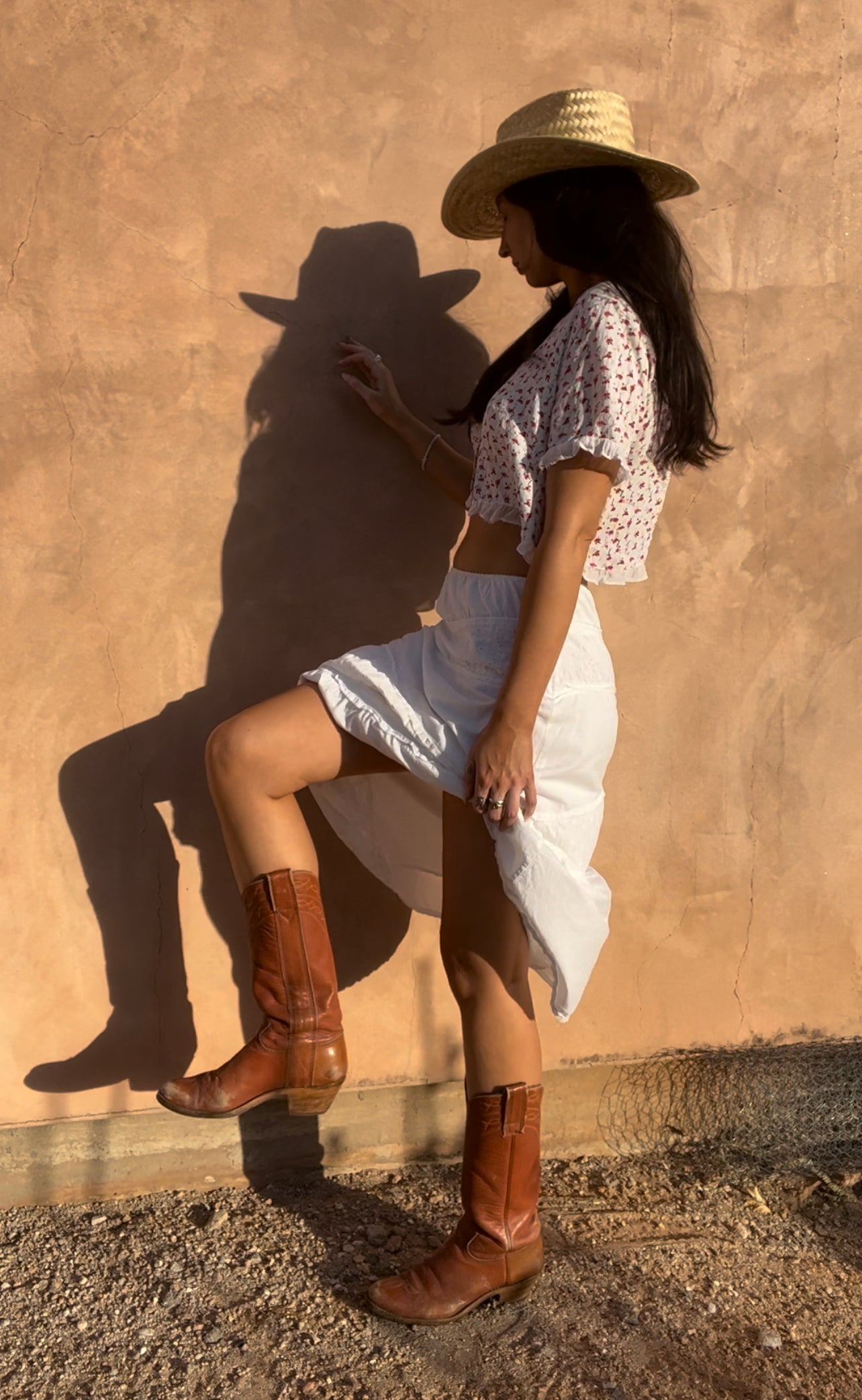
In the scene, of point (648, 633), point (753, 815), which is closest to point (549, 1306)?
point (753, 815)

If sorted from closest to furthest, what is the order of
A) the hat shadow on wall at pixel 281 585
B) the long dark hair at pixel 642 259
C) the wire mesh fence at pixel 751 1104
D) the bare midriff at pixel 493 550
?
the long dark hair at pixel 642 259 < the bare midriff at pixel 493 550 < the hat shadow on wall at pixel 281 585 < the wire mesh fence at pixel 751 1104

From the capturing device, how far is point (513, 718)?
1.97 metres

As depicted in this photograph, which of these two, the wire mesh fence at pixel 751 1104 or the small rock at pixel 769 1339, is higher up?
the wire mesh fence at pixel 751 1104

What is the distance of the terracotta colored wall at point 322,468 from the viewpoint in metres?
2.39

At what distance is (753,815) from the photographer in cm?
290

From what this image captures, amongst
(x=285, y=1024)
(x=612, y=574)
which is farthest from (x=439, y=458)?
(x=285, y=1024)

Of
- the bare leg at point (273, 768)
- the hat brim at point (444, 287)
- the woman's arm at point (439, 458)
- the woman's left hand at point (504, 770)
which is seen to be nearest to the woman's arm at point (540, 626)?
the woman's left hand at point (504, 770)

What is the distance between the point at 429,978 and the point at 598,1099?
22.3 inches

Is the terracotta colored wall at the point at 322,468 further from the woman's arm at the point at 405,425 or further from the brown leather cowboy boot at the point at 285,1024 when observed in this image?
the brown leather cowboy boot at the point at 285,1024

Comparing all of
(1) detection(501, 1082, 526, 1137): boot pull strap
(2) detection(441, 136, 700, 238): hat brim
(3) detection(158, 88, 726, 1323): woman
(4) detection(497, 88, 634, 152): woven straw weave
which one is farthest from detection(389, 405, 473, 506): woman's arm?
(1) detection(501, 1082, 526, 1137): boot pull strap

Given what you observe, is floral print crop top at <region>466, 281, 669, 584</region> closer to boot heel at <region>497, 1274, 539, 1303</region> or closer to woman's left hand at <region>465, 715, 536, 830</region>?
woman's left hand at <region>465, 715, 536, 830</region>

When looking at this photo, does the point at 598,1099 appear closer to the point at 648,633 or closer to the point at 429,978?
the point at 429,978

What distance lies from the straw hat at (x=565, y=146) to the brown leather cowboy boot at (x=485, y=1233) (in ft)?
5.72

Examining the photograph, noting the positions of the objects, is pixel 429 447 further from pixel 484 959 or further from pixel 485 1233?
pixel 485 1233
